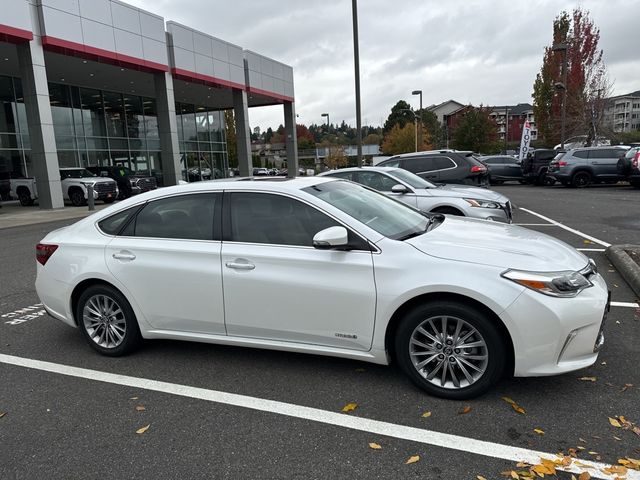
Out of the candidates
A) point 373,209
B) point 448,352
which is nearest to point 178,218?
point 373,209

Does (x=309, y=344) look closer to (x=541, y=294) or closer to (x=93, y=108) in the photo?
(x=541, y=294)

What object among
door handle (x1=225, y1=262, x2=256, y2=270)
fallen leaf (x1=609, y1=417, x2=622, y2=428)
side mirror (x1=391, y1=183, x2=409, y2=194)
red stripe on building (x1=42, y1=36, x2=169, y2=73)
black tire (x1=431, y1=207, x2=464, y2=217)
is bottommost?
fallen leaf (x1=609, y1=417, x2=622, y2=428)

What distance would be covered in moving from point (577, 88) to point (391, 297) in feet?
130

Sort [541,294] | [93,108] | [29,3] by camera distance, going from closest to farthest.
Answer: [541,294], [29,3], [93,108]

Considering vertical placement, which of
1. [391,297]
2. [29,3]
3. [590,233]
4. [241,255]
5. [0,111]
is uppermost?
[29,3]

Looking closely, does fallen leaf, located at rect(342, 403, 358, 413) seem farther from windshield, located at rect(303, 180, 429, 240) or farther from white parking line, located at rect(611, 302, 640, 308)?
white parking line, located at rect(611, 302, 640, 308)

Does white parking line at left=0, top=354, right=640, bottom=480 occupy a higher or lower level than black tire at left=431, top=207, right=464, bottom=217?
lower

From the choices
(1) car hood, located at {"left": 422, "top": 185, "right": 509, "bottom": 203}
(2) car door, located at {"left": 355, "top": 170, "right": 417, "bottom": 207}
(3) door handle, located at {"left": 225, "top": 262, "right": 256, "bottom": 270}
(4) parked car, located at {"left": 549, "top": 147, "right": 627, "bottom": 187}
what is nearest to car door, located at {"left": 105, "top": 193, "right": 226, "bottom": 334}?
(3) door handle, located at {"left": 225, "top": 262, "right": 256, "bottom": 270}

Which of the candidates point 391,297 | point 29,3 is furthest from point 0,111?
point 391,297

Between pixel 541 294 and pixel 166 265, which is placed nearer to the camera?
pixel 541 294

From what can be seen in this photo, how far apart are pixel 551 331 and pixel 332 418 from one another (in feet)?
5.01

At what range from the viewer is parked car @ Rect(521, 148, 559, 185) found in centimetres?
2525

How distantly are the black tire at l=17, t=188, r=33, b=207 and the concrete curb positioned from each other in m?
23.5

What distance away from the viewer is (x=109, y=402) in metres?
3.60
